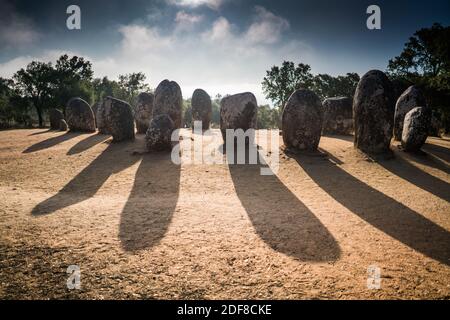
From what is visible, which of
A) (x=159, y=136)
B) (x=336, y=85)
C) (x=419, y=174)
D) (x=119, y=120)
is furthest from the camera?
Answer: (x=336, y=85)

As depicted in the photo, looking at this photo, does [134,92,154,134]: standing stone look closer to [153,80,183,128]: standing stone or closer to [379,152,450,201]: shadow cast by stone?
[153,80,183,128]: standing stone

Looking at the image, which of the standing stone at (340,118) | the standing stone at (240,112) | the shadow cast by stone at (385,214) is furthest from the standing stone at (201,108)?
the shadow cast by stone at (385,214)

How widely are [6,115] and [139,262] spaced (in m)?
42.3

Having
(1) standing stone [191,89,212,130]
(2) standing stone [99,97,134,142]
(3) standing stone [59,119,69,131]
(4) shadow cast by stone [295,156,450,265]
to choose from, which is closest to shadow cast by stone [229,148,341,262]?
(4) shadow cast by stone [295,156,450,265]

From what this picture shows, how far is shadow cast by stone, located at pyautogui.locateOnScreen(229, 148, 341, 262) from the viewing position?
4707 mm


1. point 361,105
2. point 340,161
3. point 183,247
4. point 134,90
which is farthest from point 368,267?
point 134,90

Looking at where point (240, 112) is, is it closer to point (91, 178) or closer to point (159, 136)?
point (159, 136)

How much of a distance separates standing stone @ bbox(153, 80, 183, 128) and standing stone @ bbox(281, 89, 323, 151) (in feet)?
25.4

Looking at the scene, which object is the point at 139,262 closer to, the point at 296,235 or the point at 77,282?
the point at 77,282

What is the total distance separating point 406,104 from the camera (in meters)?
14.5

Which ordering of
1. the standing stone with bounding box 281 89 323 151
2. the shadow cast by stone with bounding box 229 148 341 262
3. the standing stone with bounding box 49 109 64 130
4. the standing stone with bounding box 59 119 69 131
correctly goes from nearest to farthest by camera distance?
the shadow cast by stone with bounding box 229 148 341 262
the standing stone with bounding box 281 89 323 151
the standing stone with bounding box 59 119 69 131
the standing stone with bounding box 49 109 64 130

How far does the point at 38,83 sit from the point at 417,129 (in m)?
41.8

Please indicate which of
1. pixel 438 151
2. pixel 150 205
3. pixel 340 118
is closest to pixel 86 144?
pixel 150 205

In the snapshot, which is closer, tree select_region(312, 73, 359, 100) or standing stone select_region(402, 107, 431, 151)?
standing stone select_region(402, 107, 431, 151)
